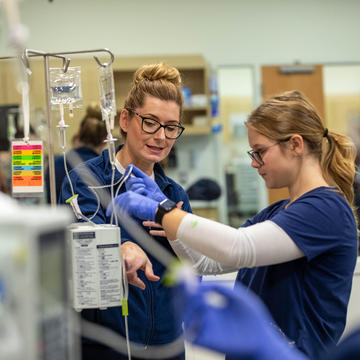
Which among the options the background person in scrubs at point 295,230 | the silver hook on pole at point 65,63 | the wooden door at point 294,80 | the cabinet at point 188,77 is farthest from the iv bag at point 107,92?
the wooden door at point 294,80

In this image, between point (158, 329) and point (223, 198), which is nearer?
point (158, 329)

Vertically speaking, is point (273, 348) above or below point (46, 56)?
below

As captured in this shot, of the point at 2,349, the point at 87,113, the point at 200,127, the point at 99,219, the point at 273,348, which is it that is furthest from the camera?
the point at 200,127

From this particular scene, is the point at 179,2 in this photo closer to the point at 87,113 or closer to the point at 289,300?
the point at 87,113

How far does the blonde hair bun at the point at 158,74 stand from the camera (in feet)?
5.26

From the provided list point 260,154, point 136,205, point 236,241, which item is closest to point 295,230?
point 236,241

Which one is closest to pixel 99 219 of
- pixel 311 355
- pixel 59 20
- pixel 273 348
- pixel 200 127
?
pixel 311 355

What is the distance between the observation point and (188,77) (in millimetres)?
5492

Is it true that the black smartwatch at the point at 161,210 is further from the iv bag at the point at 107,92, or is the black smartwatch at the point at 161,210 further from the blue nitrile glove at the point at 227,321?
the blue nitrile glove at the point at 227,321

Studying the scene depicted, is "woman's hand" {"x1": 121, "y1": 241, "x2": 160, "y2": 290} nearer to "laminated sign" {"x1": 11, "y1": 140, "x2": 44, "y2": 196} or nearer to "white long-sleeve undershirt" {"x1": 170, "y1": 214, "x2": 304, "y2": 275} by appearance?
"white long-sleeve undershirt" {"x1": 170, "y1": 214, "x2": 304, "y2": 275}

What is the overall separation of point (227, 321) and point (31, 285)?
0.28 m

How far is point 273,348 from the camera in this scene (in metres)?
0.76

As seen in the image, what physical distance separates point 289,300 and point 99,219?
0.54 metres

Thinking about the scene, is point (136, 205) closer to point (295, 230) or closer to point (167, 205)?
point (167, 205)
